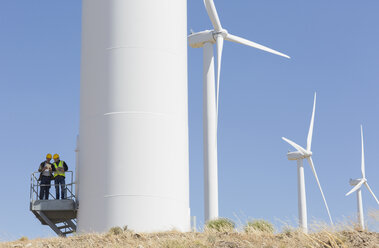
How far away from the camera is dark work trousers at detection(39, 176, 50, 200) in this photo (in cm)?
2755

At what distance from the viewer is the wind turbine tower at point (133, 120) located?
25094mm

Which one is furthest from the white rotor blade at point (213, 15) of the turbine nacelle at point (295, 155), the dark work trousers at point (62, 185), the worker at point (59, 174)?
the turbine nacelle at point (295, 155)

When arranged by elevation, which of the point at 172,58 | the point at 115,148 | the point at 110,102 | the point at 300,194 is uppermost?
the point at 172,58

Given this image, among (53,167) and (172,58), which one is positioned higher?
(172,58)

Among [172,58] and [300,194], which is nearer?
[172,58]

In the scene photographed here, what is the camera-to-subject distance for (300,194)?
2297 inches

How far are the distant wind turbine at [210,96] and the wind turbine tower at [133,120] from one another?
8.70 m

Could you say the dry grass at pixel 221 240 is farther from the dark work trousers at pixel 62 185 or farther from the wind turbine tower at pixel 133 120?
the dark work trousers at pixel 62 185

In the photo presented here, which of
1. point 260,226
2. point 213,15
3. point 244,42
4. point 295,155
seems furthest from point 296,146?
point 260,226

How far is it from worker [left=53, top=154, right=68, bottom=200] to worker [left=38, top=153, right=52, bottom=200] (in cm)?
25

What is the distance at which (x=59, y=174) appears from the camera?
27.6 meters

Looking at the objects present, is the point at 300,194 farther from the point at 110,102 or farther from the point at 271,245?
the point at 271,245

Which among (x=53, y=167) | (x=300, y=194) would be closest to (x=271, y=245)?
(x=53, y=167)

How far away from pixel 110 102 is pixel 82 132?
194 centimetres
